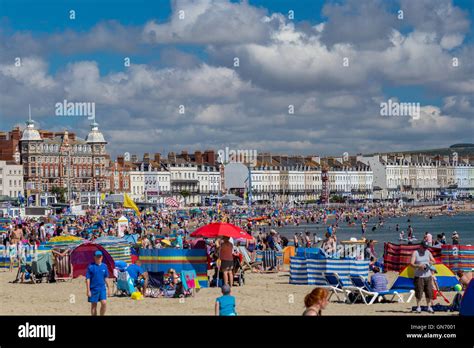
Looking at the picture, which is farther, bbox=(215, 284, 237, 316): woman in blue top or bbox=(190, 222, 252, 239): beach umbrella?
bbox=(190, 222, 252, 239): beach umbrella

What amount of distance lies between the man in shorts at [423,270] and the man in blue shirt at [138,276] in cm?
541

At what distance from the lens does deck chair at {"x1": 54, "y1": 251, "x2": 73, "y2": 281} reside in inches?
795

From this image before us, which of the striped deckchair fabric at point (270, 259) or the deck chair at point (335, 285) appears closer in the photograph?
the deck chair at point (335, 285)

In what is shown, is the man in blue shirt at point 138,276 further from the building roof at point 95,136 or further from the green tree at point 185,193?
the green tree at point 185,193

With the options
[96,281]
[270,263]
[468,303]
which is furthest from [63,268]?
[468,303]

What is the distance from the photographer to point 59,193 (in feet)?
331

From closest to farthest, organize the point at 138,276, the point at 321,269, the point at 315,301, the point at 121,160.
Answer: the point at 315,301, the point at 138,276, the point at 321,269, the point at 121,160

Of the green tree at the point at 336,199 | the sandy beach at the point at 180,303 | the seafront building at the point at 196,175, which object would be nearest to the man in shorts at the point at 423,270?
the sandy beach at the point at 180,303

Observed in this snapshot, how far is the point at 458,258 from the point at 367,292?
181 inches

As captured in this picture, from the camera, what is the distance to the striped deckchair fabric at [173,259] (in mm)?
17328

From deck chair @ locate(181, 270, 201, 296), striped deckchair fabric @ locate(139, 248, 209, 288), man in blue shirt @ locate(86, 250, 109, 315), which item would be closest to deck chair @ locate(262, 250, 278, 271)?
striped deckchair fabric @ locate(139, 248, 209, 288)

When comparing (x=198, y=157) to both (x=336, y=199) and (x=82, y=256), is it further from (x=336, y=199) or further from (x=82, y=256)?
(x=82, y=256)

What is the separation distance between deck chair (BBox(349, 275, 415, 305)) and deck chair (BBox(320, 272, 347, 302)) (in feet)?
0.73

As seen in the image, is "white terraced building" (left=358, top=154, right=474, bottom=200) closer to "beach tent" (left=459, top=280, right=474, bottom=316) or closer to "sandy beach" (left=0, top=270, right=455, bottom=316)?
"sandy beach" (left=0, top=270, right=455, bottom=316)
